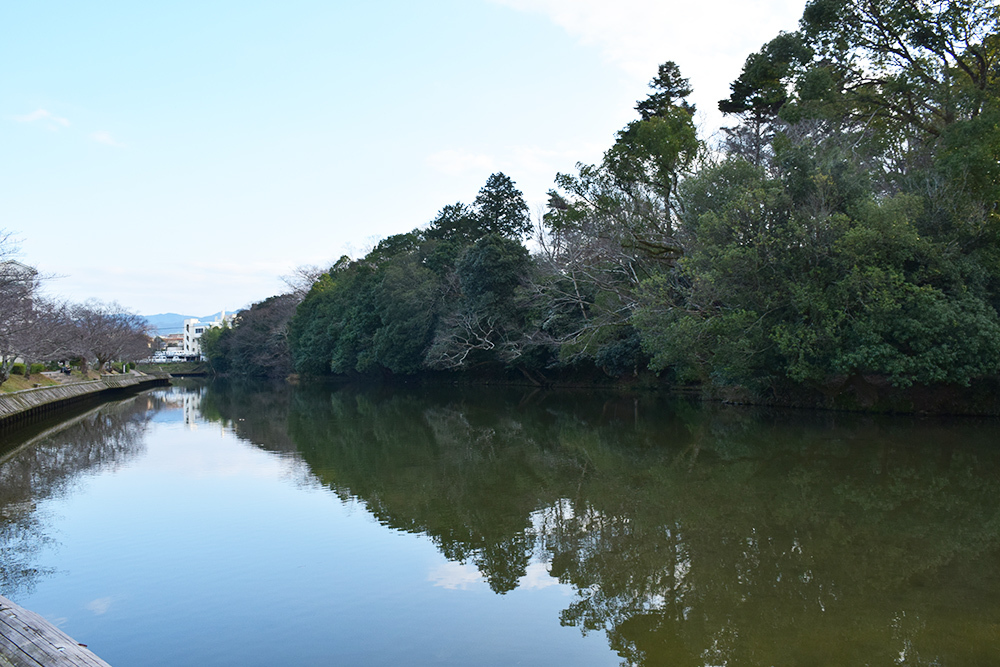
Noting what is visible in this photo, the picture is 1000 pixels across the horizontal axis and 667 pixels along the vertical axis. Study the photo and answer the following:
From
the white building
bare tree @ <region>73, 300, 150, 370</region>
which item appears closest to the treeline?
bare tree @ <region>73, 300, 150, 370</region>

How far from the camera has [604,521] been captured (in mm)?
9094

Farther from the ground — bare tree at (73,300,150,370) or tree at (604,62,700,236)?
tree at (604,62,700,236)

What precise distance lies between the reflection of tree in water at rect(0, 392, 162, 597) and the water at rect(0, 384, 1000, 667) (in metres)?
0.07

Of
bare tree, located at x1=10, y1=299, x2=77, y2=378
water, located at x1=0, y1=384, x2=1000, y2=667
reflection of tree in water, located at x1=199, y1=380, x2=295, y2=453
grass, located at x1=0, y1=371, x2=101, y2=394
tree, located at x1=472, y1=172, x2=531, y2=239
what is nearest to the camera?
water, located at x1=0, y1=384, x2=1000, y2=667

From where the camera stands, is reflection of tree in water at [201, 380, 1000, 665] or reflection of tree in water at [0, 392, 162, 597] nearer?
reflection of tree in water at [201, 380, 1000, 665]

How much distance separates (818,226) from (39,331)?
26684 millimetres

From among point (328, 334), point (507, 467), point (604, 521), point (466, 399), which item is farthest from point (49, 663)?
point (328, 334)

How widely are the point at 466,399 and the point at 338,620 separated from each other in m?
26.4

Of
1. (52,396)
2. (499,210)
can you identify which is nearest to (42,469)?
(52,396)

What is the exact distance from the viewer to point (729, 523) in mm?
8703

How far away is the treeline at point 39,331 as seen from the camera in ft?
74.0

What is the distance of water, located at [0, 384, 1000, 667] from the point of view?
5496 mm

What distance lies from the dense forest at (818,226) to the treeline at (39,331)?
18.4m

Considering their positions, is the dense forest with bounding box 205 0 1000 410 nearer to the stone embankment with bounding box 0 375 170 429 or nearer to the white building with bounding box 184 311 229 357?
the stone embankment with bounding box 0 375 170 429
